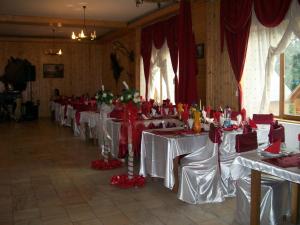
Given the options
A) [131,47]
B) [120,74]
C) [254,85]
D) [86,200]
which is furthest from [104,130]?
[120,74]

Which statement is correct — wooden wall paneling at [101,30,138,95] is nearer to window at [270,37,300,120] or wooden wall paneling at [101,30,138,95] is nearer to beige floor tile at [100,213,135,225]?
window at [270,37,300,120]

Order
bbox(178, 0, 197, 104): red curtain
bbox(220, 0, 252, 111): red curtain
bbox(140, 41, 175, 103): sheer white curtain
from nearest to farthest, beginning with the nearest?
bbox(220, 0, 252, 111): red curtain → bbox(178, 0, 197, 104): red curtain → bbox(140, 41, 175, 103): sheer white curtain

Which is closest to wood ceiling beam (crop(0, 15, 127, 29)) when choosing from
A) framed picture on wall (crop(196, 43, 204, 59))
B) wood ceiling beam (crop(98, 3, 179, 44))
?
wood ceiling beam (crop(98, 3, 179, 44))

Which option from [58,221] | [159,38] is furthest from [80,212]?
[159,38]

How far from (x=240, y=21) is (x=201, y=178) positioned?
3.23 m

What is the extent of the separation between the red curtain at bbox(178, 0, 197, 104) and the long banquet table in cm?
337

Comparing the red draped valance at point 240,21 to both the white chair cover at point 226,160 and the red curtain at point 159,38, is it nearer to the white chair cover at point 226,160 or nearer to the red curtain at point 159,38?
the red curtain at point 159,38

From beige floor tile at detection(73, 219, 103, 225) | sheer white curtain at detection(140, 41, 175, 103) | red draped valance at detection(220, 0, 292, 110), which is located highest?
red draped valance at detection(220, 0, 292, 110)

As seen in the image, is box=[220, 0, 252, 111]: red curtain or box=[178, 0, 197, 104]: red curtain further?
box=[178, 0, 197, 104]: red curtain

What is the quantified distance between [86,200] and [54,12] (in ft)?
20.0

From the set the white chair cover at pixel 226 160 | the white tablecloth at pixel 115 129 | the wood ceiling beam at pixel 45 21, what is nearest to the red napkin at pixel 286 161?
the white chair cover at pixel 226 160

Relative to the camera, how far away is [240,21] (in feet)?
19.8

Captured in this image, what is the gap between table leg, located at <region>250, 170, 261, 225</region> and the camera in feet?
9.45

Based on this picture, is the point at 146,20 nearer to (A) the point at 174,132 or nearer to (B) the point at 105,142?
(B) the point at 105,142
